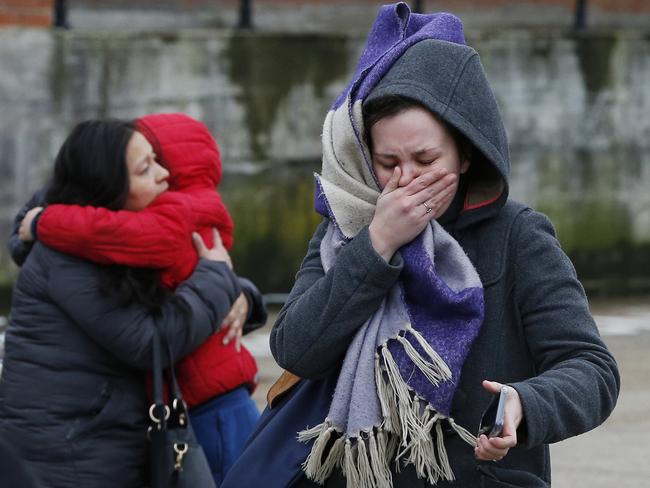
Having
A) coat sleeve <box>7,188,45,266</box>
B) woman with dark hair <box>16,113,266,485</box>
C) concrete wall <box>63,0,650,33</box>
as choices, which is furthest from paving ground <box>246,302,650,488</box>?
concrete wall <box>63,0,650,33</box>

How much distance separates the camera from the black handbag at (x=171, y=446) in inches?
153

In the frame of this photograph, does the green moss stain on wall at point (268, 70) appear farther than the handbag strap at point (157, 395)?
Yes

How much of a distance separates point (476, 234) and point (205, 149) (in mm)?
1889

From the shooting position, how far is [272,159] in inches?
360

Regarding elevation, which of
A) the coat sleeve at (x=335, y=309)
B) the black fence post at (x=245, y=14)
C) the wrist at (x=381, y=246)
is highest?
the black fence post at (x=245, y=14)

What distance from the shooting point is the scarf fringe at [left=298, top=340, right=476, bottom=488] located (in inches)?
100

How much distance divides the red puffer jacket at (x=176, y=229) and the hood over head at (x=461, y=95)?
4.99 ft

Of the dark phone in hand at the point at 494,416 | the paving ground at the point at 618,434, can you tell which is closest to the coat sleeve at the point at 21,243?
the dark phone in hand at the point at 494,416

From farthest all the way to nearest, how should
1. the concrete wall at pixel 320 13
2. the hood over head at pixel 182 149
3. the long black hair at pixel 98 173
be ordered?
the concrete wall at pixel 320 13 < the hood over head at pixel 182 149 < the long black hair at pixel 98 173

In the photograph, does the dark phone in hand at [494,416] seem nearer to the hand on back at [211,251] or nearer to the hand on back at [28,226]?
the hand on back at [211,251]

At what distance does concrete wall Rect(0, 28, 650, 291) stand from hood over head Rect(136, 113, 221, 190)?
14.2 ft

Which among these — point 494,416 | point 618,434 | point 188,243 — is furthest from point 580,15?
point 494,416

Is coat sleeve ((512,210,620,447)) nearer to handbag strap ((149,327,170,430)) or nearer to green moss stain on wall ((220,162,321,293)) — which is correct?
handbag strap ((149,327,170,430))

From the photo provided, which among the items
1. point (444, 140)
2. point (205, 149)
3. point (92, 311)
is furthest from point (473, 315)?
point (205, 149)
